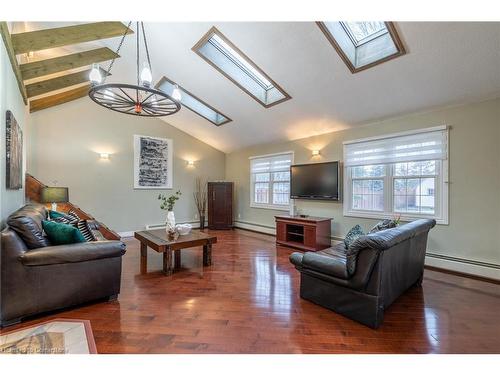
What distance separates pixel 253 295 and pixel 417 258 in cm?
194

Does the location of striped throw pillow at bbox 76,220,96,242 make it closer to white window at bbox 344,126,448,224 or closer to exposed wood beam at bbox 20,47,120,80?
exposed wood beam at bbox 20,47,120,80

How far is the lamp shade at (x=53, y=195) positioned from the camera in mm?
4094

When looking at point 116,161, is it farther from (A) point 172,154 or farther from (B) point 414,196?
(B) point 414,196

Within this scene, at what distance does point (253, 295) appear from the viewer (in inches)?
103

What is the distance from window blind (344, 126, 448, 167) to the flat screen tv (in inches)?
13.2

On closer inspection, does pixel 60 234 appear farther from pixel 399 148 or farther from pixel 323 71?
pixel 399 148

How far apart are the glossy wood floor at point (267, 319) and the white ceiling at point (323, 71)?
2.55m

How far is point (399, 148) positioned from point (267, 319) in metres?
3.37

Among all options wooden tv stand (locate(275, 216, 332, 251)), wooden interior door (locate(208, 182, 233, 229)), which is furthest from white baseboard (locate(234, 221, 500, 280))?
→ wooden interior door (locate(208, 182, 233, 229))

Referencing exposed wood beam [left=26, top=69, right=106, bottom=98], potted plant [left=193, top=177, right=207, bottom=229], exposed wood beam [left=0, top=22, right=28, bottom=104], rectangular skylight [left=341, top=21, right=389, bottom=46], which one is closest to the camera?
exposed wood beam [left=0, top=22, right=28, bottom=104]

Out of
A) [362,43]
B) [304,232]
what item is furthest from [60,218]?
[362,43]

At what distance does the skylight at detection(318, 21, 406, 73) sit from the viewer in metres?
2.81

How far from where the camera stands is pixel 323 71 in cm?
332

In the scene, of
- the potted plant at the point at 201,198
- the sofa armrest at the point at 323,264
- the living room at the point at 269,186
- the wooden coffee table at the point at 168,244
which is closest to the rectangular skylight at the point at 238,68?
the living room at the point at 269,186
